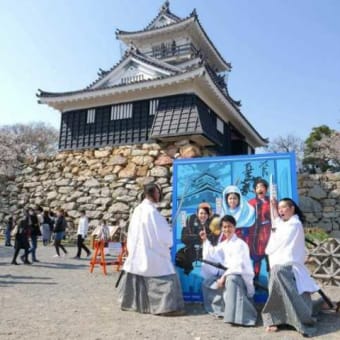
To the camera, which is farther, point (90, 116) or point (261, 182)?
point (90, 116)

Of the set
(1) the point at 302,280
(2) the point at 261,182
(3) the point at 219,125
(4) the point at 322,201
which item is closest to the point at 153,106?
(3) the point at 219,125

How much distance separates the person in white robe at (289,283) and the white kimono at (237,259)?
13.9 inches

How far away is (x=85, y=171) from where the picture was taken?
16.1 meters

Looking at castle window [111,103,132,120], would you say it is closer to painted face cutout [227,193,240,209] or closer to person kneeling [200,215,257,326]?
painted face cutout [227,193,240,209]

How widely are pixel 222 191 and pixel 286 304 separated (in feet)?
6.48

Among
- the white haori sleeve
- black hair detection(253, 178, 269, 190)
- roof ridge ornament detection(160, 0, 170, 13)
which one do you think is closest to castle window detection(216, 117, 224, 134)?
black hair detection(253, 178, 269, 190)

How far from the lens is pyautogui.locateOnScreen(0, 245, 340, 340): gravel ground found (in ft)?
12.0

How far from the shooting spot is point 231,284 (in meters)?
4.32

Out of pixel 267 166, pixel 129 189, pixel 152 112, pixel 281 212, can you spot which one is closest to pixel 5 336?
pixel 281 212

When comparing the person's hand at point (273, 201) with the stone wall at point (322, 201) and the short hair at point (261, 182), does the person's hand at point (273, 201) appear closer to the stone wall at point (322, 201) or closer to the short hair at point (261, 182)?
the short hair at point (261, 182)

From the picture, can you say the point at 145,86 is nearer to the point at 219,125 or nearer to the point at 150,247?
the point at 219,125

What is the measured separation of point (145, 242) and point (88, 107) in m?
13.1

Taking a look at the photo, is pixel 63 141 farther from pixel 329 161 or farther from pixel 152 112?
pixel 329 161

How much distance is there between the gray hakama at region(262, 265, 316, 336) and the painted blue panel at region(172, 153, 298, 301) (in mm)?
930
